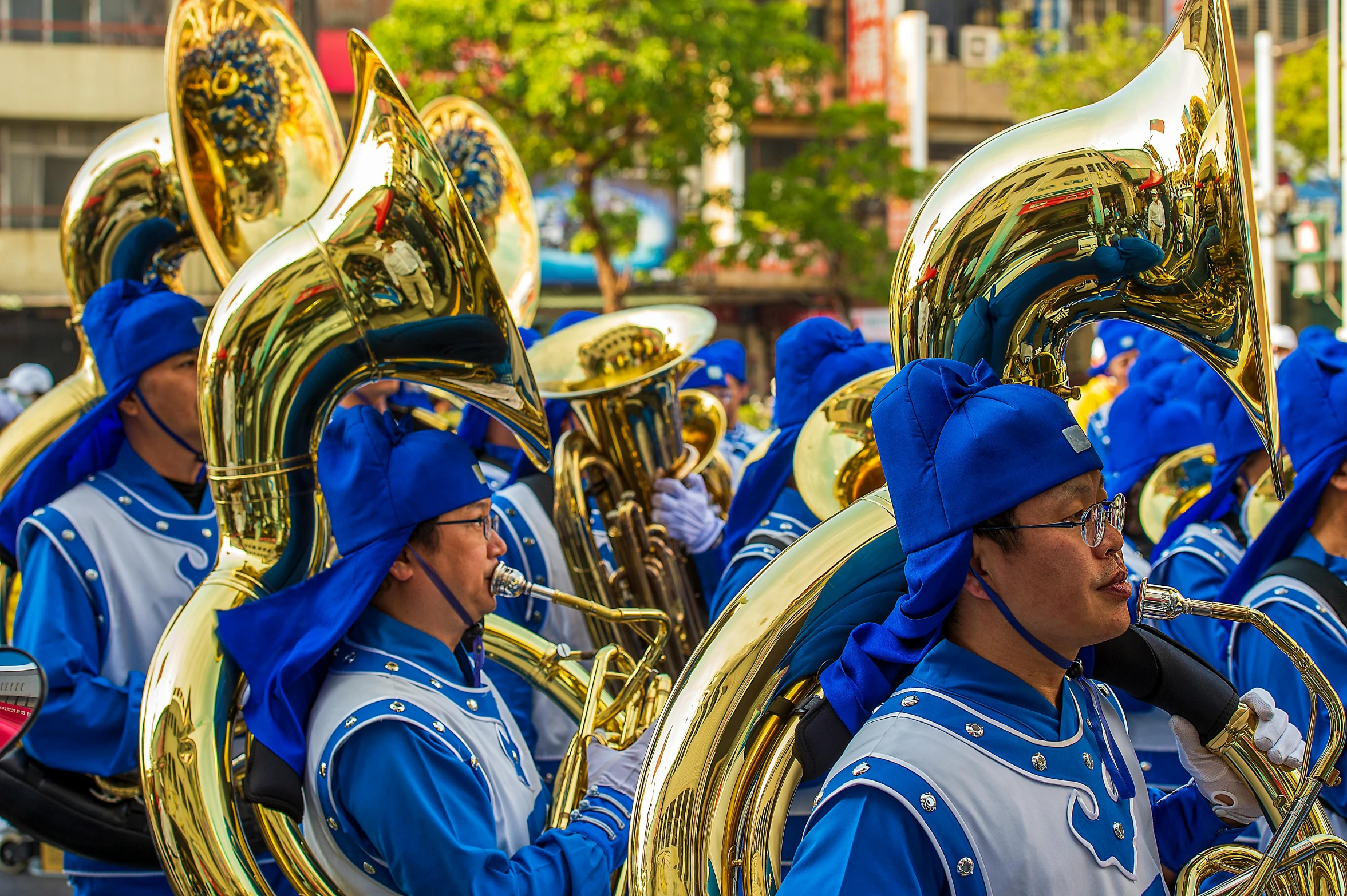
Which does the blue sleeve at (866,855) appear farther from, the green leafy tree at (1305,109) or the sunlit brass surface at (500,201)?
the green leafy tree at (1305,109)

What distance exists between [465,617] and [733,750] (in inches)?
32.6

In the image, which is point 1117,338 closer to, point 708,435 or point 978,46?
point 708,435

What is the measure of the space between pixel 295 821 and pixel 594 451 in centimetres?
180

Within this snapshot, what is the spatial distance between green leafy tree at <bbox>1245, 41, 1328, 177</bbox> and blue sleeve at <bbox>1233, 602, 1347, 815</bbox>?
19.4 metres

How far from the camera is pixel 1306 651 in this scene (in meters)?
2.70

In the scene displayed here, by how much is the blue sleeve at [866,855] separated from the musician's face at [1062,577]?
35 cm

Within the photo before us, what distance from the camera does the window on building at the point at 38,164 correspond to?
20.5 metres

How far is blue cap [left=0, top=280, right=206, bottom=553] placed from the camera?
138 inches

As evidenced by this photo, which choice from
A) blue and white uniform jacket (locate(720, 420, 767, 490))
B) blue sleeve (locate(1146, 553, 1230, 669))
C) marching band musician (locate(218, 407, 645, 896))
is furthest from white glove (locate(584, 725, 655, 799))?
blue and white uniform jacket (locate(720, 420, 767, 490))

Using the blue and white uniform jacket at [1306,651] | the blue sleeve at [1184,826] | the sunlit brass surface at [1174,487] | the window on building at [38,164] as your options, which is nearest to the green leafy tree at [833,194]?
the window on building at [38,164]

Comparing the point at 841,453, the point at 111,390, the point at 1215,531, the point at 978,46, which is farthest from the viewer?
the point at 978,46

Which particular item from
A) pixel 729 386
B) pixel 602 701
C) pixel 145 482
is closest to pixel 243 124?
pixel 145 482

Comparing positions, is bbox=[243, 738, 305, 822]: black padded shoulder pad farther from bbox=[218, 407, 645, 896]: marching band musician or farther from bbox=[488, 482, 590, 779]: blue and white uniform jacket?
bbox=[488, 482, 590, 779]: blue and white uniform jacket

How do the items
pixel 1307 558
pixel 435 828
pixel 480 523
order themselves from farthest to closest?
pixel 1307 558 < pixel 480 523 < pixel 435 828
